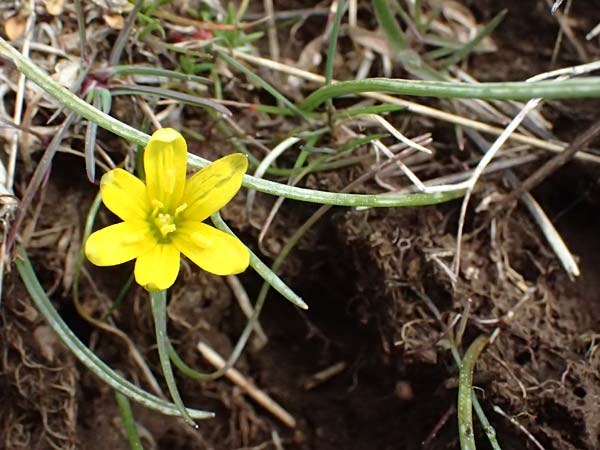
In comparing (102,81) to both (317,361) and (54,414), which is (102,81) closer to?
(54,414)

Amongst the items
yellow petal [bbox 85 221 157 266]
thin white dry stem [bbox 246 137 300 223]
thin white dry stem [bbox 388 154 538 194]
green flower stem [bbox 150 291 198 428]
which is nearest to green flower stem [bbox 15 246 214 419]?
green flower stem [bbox 150 291 198 428]

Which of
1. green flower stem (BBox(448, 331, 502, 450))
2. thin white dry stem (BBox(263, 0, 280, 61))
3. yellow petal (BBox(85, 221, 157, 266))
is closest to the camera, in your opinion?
yellow petal (BBox(85, 221, 157, 266))

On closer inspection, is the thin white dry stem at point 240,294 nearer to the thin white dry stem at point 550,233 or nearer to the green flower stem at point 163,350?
the green flower stem at point 163,350

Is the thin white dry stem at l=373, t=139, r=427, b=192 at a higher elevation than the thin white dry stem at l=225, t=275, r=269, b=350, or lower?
higher

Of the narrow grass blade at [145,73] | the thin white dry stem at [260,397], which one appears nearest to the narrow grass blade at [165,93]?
the narrow grass blade at [145,73]

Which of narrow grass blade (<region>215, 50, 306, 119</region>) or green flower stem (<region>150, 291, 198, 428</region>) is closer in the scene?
green flower stem (<region>150, 291, 198, 428</region>)

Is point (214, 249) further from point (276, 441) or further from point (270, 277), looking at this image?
point (276, 441)

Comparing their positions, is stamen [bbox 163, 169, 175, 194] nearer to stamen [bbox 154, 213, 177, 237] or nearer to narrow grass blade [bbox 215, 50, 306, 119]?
stamen [bbox 154, 213, 177, 237]

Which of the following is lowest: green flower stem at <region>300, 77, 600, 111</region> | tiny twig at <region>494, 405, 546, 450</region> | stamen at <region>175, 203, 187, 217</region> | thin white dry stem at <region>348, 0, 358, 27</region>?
tiny twig at <region>494, 405, 546, 450</region>
